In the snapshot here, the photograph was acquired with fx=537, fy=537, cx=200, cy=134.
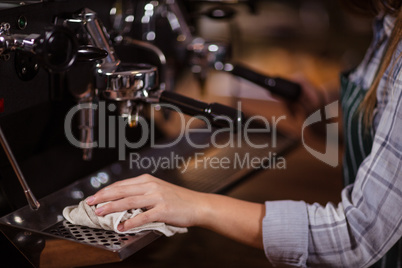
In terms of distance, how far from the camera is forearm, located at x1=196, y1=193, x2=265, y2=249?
795mm

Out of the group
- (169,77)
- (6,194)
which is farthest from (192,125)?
(6,194)

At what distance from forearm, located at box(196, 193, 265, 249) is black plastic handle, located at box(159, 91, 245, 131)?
0.37 ft

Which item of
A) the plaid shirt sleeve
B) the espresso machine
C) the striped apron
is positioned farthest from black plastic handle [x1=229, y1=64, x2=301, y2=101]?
the plaid shirt sleeve

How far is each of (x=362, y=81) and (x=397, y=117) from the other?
348mm

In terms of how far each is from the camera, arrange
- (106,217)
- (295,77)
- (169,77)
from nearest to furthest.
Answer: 1. (106,217)
2. (169,77)
3. (295,77)

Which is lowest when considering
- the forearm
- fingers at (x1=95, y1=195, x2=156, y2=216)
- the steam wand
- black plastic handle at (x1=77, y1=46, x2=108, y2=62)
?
the forearm

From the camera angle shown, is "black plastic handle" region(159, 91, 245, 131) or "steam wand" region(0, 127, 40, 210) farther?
"black plastic handle" region(159, 91, 245, 131)

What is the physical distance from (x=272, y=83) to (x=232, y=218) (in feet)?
1.41

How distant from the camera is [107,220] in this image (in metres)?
0.73

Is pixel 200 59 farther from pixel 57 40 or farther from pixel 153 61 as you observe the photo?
pixel 57 40

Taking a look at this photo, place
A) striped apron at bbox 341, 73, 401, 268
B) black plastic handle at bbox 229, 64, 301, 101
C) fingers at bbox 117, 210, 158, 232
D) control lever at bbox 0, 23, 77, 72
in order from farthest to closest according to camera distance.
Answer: black plastic handle at bbox 229, 64, 301, 101 → striped apron at bbox 341, 73, 401, 268 → fingers at bbox 117, 210, 158, 232 → control lever at bbox 0, 23, 77, 72

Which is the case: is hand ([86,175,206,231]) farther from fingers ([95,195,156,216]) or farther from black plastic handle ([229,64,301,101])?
black plastic handle ([229,64,301,101])

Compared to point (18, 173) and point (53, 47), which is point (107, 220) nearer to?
point (18, 173)

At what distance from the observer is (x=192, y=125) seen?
50.6 inches
